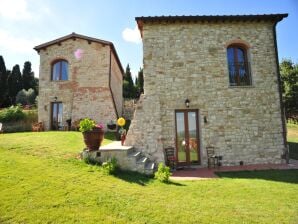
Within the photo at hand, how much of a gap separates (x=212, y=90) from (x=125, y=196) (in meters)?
6.72

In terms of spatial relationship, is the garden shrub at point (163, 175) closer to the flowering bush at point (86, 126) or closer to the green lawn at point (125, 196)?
the green lawn at point (125, 196)

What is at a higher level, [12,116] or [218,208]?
[12,116]

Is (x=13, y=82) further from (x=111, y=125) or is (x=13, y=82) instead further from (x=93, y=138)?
(x=93, y=138)

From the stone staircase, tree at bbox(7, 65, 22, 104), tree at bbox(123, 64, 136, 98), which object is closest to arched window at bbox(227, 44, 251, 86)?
the stone staircase

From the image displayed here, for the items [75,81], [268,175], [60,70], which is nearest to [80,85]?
[75,81]

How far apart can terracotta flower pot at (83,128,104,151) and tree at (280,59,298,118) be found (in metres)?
24.3

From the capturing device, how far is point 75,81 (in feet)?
56.2

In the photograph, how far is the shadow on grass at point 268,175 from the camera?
7.58 m

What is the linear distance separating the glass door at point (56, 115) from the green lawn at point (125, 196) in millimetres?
9362

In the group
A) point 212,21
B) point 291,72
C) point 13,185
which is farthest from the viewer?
A: point 291,72

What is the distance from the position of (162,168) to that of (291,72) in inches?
1024

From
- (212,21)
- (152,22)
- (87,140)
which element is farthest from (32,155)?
(212,21)

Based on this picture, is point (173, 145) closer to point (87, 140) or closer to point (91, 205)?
point (87, 140)

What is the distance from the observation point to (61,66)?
17656mm
